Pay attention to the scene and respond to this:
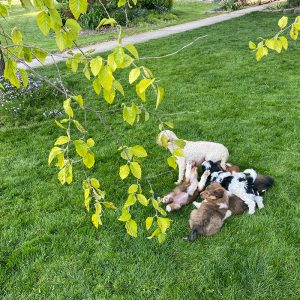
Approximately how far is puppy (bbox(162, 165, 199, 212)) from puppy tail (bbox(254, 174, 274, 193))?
0.72 m

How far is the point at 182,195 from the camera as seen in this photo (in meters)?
4.20

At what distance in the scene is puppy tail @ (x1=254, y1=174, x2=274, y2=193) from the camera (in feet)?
14.1

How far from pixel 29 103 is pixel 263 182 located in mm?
5094

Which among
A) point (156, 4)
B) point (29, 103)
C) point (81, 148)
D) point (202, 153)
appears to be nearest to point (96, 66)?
point (81, 148)

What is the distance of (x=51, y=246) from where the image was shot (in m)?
3.76

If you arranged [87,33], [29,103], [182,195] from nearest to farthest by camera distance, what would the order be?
[182,195] < [29,103] < [87,33]

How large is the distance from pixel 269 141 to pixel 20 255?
12.8 feet

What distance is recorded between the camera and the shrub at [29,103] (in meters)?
7.05

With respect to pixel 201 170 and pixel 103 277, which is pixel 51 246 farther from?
pixel 201 170

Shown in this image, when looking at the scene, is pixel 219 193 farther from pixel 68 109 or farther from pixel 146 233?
pixel 68 109

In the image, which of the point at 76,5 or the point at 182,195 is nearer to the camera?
the point at 76,5

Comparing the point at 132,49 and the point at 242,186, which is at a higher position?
the point at 132,49

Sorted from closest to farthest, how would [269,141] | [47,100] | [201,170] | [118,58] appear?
[118,58]
[201,170]
[269,141]
[47,100]

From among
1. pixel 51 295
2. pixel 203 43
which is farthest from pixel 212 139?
pixel 203 43
